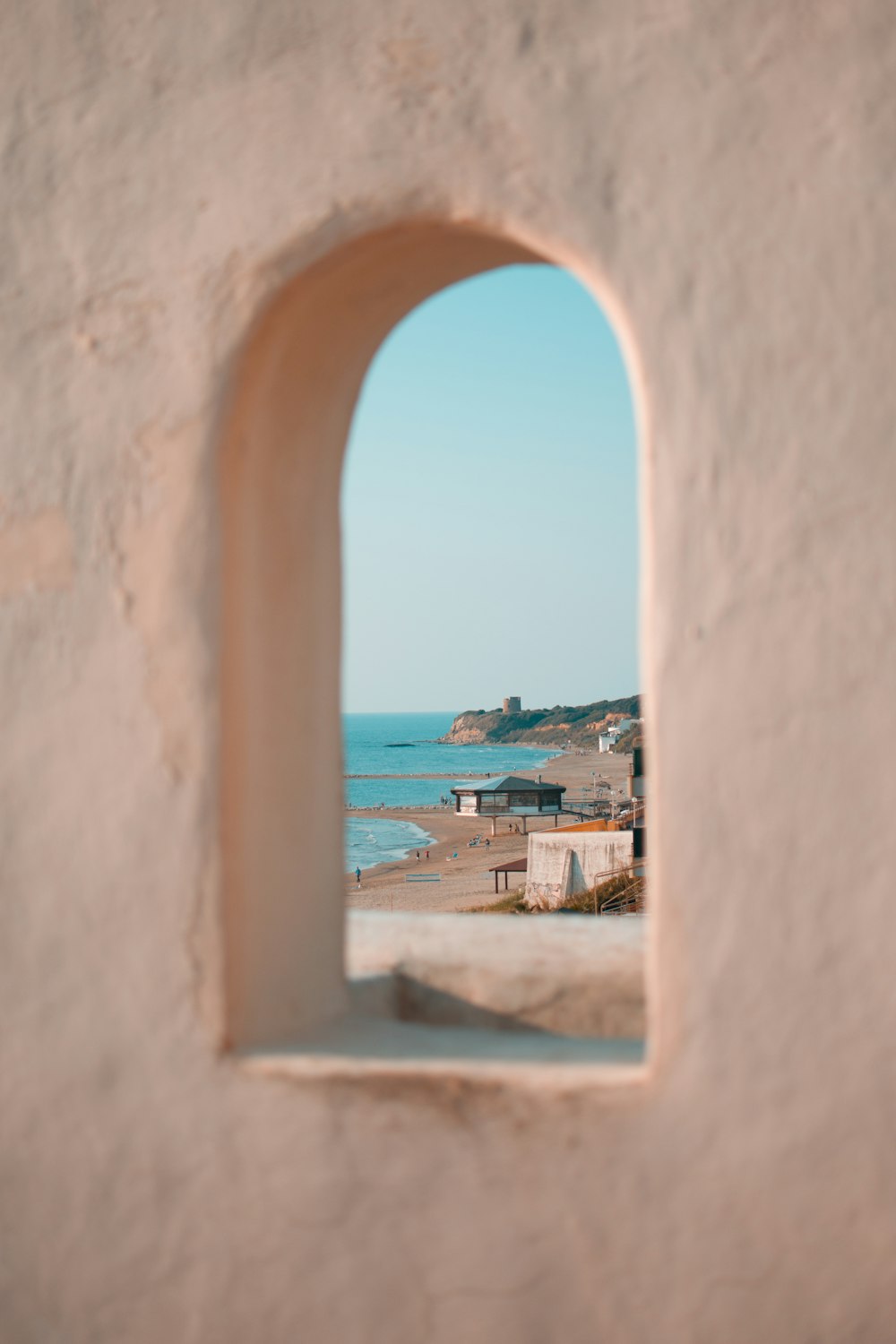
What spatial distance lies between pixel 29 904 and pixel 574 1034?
1.45 meters

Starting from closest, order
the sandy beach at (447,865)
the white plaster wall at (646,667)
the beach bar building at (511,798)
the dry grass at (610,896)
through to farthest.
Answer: the white plaster wall at (646,667), the dry grass at (610,896), the sandy beach at (447,865), the beach bar building at (511,798)

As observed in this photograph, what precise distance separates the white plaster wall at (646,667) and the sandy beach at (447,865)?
23.5 feet

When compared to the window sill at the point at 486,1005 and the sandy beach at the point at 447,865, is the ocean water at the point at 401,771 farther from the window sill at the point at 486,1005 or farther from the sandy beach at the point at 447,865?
the window sill at the point at 486,1005

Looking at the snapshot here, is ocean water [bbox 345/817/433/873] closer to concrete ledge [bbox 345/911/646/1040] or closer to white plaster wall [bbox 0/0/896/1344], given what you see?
concrete ledge [bbox 345/911/646/1040]

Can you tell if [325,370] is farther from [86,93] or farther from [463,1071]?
[463,1071]

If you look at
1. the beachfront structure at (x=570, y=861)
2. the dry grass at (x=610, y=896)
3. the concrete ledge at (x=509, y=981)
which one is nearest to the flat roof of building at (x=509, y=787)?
the beachfront structure at (x=570, y=861)

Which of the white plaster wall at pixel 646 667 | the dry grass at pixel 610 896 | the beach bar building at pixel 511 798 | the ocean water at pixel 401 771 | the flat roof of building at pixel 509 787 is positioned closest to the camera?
the white plaster wall at pixel 646 667

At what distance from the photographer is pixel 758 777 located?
2.36 meters

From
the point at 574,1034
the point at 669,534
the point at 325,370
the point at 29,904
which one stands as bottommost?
the point at 574,1034

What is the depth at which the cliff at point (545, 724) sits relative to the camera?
11550 cm

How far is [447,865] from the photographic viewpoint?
41406 mm

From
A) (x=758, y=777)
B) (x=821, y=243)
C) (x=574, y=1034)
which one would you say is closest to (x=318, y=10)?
(x=821, y=243)

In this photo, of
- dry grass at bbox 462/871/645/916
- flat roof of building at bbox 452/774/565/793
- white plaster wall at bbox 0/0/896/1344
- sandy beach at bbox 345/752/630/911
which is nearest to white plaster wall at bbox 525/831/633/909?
dry grass at bbox 462/871/645/916

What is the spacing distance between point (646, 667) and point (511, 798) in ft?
111
